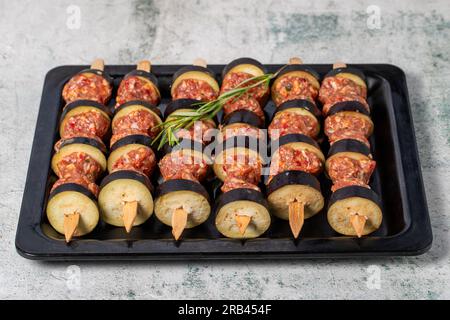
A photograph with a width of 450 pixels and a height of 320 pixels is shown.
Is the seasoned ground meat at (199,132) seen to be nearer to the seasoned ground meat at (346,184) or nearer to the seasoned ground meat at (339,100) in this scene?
the seasoned ground meat at (339,100)

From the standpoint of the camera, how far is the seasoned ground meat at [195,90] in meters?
5.59

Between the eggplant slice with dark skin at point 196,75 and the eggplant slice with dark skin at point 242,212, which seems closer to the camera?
the eggplant slice with dark skin at point 242,212

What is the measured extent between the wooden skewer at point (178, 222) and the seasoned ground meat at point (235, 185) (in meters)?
0.31

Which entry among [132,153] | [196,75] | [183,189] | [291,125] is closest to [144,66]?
[196,75]

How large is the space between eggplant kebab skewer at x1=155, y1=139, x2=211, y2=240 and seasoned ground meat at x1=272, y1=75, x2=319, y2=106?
776 millimetres

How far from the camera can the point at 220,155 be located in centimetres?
517

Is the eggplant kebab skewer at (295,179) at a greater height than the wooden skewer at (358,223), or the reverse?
the eggplant kebab skewer at (295,179)

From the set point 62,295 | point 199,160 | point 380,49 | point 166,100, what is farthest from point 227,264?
point 380,49

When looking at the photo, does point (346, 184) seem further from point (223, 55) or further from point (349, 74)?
point (223, 55)

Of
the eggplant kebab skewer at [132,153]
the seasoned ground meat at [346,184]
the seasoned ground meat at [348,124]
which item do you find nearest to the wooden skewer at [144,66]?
the eggplant kebab skewer at [132,153]

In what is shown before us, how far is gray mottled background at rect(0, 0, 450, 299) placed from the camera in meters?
5.00

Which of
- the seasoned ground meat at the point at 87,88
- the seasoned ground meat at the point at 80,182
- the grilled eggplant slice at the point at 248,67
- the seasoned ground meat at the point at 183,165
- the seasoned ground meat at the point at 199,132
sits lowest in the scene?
the seasoned ground meat at the point at 80,182

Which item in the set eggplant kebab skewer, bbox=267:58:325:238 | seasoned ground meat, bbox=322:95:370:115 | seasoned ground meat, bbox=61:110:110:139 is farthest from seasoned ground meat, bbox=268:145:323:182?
seasoned ground meat, bbox=61:110:110:139
